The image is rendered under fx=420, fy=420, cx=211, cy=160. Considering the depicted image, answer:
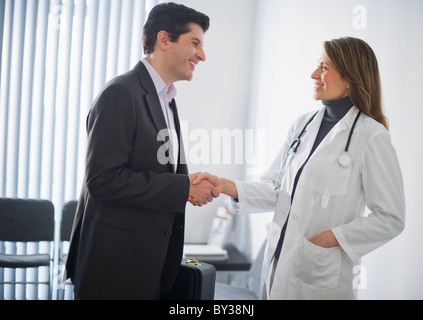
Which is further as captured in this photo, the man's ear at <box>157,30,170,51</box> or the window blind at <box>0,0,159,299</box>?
the window blind at <box>0,0,159,299</box>

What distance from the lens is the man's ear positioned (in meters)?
1.89

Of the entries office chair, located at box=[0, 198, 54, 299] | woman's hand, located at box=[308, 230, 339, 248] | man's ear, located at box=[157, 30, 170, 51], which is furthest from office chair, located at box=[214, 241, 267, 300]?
man's ear, located at box=[157, 30, 170, 51]

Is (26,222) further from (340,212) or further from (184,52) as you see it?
(340,212)

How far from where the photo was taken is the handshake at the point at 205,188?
1.78 meters

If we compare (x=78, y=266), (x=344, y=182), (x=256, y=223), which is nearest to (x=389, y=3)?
(x=344, y=182)

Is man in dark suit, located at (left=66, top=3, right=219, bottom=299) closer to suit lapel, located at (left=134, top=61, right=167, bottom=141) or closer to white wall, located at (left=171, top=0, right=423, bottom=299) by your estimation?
suit lapel, located at (left=134, top=61, right=167, bottom=141)

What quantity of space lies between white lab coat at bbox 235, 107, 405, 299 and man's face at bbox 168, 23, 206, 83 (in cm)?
69

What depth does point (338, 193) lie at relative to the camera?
5.62 feet

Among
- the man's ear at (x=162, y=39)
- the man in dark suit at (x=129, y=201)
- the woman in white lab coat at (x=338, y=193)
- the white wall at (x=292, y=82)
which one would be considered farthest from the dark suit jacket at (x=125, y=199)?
the white wall at (x=292, y=82)

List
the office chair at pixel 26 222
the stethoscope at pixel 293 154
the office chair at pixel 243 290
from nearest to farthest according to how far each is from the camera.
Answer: the stethoscope at pixel 293 154
the office chair at pixel 26 222
the office chair at pixel 243 290

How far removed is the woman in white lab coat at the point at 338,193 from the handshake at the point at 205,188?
0.27 meters

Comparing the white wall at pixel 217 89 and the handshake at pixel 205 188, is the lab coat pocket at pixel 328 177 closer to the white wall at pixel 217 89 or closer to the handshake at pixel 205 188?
the handshake at pixel 205 188

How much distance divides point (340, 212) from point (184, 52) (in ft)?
3.26

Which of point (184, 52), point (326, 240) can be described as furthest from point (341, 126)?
point (184, 52)
